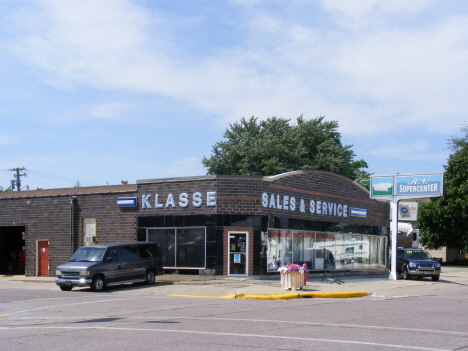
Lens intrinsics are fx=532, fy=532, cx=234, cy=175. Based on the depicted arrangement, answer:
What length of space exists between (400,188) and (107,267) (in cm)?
1632

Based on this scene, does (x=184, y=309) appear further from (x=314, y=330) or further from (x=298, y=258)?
(x=298, y=258)

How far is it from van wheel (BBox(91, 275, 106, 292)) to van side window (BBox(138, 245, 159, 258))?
2227 millimetres

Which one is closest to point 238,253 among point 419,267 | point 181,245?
point 181,245

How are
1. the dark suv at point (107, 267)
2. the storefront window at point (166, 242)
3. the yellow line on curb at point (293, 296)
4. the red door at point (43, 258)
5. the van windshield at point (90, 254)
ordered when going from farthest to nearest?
the red door at point (43, 258), the storefront window at point (166, 242), the van windshield at point (90, 254), the dark suv at point (107, 267), the yellow line on curb at point (293, 296)

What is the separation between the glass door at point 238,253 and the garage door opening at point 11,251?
573 inches

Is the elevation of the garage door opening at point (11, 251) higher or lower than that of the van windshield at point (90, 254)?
lower

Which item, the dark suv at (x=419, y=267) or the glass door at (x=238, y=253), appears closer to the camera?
the glass door at (x=238, y=253)

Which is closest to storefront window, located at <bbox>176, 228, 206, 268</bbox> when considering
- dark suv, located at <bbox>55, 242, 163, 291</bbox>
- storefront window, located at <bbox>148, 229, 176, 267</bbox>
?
storefront window, located at <bbox>148, 229, 176, 267</bbox>

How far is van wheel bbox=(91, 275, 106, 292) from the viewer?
20219 mm

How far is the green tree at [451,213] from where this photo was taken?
4919 centimetres

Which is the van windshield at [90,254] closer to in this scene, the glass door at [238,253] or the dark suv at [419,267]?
the glass door at [238,253]

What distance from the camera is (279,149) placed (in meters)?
49.4

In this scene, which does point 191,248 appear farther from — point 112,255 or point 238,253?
point 112,255

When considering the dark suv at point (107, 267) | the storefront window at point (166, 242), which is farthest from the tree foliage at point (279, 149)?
the dark suv at point (107, 267)
